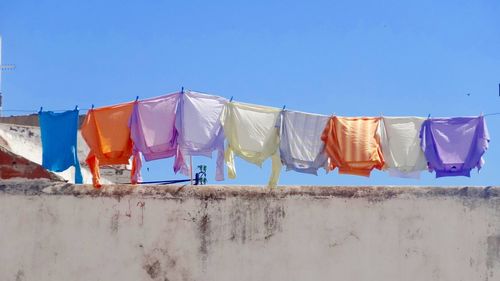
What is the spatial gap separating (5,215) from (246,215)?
11.0ft

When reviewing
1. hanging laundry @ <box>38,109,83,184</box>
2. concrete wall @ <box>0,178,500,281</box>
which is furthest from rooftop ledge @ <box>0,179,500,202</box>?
hanging laundry @ <box>38,109,83,184</box>

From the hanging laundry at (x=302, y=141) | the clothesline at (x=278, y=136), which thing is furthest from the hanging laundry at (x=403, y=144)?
the hanging laundry at (x=302, y=141)

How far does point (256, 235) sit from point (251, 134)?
1.52 meters

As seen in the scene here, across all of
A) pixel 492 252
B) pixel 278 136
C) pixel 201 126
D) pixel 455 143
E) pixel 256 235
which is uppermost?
pixel 201 126

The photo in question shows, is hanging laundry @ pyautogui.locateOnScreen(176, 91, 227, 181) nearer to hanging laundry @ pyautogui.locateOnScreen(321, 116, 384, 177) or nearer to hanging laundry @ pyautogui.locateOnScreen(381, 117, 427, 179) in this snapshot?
hanging laundry @ pyautogui.locateOnScreen(321, 116, 384, 177)

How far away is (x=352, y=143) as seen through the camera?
11000mm

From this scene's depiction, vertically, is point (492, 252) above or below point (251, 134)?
below

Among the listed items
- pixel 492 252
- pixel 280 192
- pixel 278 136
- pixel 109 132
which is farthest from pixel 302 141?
pixel 492 252

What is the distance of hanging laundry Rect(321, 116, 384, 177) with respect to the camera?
10961 millimetres

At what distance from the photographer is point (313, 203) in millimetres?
10469

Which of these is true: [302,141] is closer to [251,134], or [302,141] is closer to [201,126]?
[251,134]

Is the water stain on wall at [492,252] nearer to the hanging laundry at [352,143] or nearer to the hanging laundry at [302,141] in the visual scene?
the hanging laundry at [352,143]

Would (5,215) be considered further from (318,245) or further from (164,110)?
(318,245)

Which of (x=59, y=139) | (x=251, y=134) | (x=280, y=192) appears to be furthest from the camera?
(x=59, y=139)
